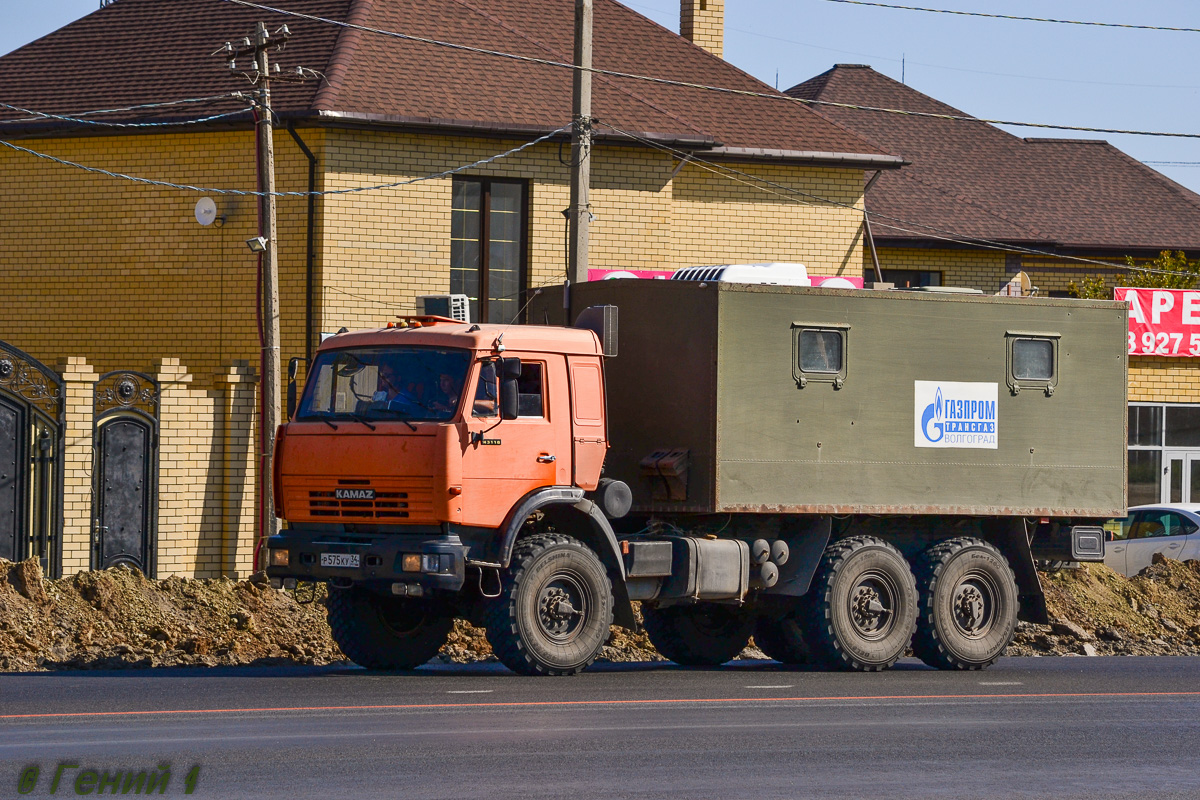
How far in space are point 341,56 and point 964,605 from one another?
43.9 ft

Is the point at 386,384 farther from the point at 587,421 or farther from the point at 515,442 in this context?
the point at 587,421

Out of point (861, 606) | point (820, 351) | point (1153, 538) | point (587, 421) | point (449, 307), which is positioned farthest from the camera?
point (1153, 538)

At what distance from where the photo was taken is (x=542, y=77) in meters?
26.7

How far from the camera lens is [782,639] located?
54.0 ft

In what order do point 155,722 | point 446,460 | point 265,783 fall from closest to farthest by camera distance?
point 265,783 < point 155,722 < point 446,460

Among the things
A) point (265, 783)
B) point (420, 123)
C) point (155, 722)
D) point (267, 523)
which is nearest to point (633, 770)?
point (265, 783)

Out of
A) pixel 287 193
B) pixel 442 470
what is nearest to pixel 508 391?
pixel 442 470

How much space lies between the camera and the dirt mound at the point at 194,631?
16453mm

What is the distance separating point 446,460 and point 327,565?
1.32 meters

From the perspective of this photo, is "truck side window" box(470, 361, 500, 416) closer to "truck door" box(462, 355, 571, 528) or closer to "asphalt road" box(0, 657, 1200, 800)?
"truck door" box(462, 355, 571, 528)

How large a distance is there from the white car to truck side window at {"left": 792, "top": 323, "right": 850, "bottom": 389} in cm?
1156

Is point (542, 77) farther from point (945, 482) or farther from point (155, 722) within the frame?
point (155, 722)

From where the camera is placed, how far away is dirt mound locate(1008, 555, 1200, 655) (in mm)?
19641

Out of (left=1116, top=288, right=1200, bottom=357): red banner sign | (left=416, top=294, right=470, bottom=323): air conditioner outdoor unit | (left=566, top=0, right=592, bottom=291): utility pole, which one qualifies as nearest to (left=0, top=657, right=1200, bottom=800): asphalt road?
(left=416, top=294, right=470, bottom=323): air conditioner outdoor unit
